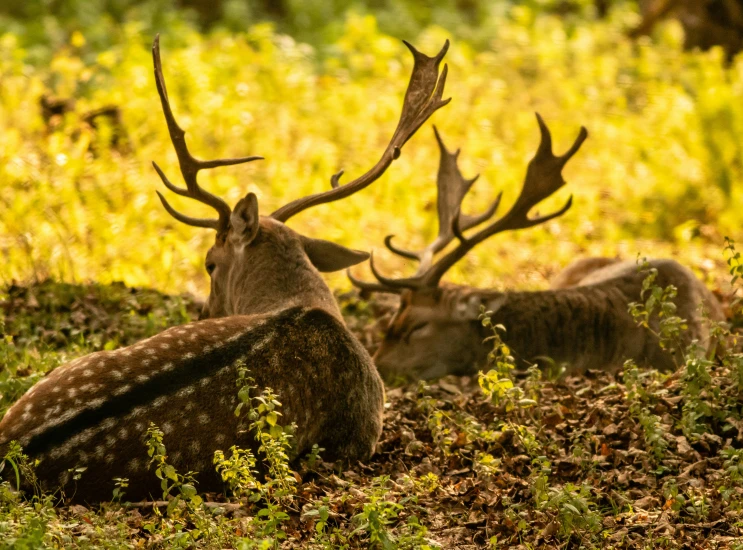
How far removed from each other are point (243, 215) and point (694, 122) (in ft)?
30.0

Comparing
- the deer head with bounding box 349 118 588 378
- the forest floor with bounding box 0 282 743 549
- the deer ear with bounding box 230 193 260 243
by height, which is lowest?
the forest floor with bounding box 0 282 743 549

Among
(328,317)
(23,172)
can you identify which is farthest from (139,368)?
(23,172)

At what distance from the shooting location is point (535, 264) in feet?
38.6

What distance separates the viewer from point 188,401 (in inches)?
202

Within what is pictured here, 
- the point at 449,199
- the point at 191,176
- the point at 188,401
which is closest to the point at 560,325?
the point at 449,199

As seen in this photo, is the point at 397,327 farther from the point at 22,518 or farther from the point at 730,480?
the point at 22,518

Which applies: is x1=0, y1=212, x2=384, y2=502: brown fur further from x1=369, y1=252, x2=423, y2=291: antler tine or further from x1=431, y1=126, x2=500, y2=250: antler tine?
x1=431, y1=126, x2=500, y2=250: antler tine

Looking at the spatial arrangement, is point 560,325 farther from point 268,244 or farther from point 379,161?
point 268,244

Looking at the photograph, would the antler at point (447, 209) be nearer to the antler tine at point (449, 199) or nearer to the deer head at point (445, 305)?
the antler tine at point (449, 199)

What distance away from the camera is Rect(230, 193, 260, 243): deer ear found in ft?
21.8

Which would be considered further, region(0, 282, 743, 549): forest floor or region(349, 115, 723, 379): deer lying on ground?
region(349, 115, 723, 379): deer lying on ground

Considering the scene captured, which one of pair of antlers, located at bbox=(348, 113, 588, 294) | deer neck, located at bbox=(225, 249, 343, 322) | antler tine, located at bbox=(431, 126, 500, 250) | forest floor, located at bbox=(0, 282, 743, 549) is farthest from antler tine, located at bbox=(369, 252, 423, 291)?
deer neck, located at bbox=(225, 249, 343, 322)

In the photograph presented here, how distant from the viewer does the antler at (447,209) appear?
9.06m

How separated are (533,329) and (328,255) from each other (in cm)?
214
